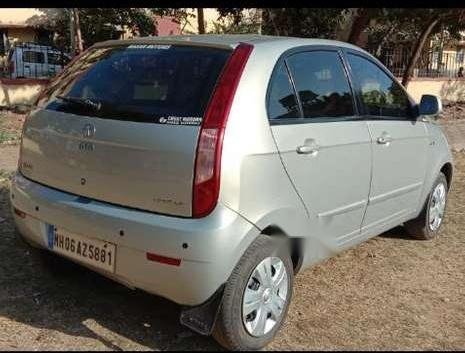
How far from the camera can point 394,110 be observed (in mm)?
4406

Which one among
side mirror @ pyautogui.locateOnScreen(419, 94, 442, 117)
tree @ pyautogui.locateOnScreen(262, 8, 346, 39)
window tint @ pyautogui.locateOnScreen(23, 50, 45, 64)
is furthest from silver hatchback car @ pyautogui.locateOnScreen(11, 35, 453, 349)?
window tint @ pyautogui.locateOnScreen(23, 50, 45, 64)

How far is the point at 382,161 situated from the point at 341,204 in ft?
1.93

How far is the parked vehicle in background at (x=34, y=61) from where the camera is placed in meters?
15.2

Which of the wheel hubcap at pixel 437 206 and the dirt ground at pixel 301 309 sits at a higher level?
the wheel hubcap at pixel 437 206

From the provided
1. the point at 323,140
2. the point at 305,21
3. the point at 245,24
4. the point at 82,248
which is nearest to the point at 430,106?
the point at 323,140

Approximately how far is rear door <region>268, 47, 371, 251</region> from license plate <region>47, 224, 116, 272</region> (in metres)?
1.02

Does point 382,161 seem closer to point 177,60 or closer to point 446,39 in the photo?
point 177,60

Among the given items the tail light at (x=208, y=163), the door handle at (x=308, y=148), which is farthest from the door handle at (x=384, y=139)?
the tail light at (x=208, y=163)

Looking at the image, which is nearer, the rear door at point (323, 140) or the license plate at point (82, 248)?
the license plate at point (82, 248)

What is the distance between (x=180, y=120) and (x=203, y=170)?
0.93ft

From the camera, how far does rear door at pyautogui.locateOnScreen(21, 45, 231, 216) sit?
2.88 meters

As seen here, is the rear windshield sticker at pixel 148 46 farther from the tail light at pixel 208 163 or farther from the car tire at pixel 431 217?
the car tire at pixel 431 217

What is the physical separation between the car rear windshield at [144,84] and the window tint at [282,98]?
0.32 meters

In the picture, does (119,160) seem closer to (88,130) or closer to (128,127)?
(128,127)
